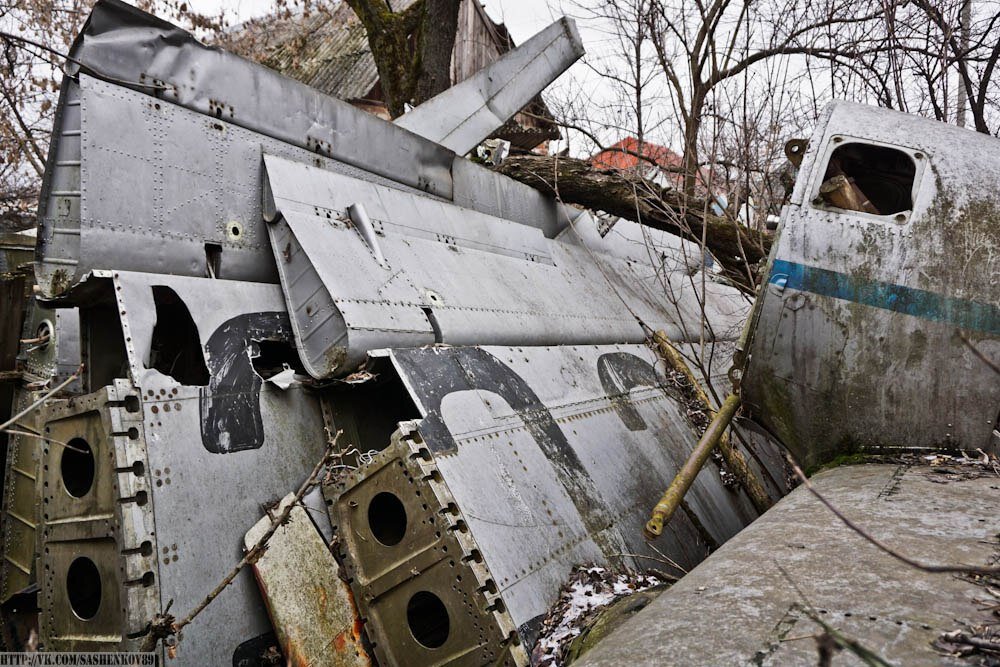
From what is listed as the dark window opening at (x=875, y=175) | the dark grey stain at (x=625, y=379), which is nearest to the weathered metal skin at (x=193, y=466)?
the dark grey stain at (x=625, y=379)

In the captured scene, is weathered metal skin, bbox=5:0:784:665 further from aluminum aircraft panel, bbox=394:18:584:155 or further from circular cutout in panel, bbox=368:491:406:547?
aluminum aircraft panel, bbox=394:18:584:155

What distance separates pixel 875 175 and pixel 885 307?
4.86 feet

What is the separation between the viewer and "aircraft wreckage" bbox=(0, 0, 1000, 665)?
11.2 ft

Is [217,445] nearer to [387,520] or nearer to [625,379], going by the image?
[387,520]

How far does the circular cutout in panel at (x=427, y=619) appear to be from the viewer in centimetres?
364

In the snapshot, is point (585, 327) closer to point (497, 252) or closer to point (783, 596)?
point (497, 252)

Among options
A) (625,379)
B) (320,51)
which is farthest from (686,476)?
(320,51)

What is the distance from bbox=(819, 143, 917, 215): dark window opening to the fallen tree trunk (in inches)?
94.2

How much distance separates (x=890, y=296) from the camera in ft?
13.2

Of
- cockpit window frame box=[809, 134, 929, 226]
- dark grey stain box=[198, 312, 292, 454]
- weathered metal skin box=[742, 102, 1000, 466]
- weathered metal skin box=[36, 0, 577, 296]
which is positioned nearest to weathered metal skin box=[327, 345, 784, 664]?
dark grey stain box=[198, 312, 292, 454]

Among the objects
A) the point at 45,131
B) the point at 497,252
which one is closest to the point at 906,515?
the point at 497,252

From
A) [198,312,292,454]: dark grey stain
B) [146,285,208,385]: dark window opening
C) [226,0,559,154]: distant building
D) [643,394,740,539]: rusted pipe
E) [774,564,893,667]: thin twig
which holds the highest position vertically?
[226,0,559,154]: distant building

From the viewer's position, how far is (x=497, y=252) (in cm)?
664

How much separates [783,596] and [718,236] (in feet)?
20.2
